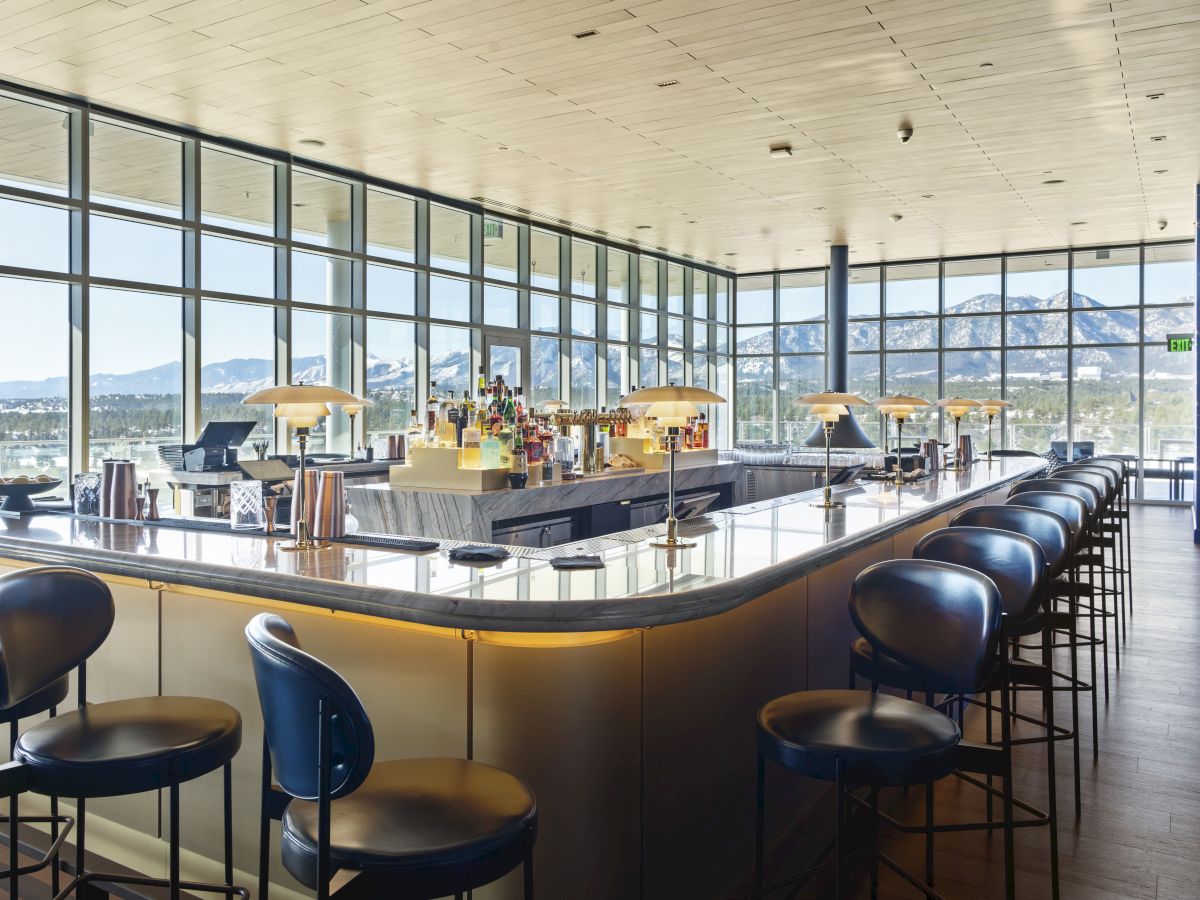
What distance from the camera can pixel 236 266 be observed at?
7.99 meters

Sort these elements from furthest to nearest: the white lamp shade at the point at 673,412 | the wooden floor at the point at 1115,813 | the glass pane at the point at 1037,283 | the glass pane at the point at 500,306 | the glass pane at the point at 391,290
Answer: the glass pane at the point at 1037,283 < the glass pane at the point at 500,306 < the glass pane at the point at 391,290 < the white lamp shade at the point at 673,412 < the wooden floor at the point at 1115,813

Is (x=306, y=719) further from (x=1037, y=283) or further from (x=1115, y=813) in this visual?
(x=1037, y=283)

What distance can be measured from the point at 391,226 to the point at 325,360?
1660 millimetres

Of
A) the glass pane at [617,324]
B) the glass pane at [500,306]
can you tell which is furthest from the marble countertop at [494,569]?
the glass pane at [617,324]

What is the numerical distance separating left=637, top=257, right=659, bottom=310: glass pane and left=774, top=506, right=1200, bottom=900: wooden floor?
9.69 m

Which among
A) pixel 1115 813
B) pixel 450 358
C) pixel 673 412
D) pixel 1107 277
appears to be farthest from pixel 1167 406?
pixel 673 412

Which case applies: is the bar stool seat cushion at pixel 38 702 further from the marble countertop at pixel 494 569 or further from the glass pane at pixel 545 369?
the glass pane at pixel 545 369

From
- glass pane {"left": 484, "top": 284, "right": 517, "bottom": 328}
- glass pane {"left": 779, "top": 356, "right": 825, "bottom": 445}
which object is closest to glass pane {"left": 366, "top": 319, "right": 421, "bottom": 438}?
glass pane {"left": 484, "top": 284, "right": 517, "bottom": 328}

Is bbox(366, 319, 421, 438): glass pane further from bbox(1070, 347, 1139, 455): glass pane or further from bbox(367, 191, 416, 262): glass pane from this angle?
bbox(1070, 347, 1139, 455): glass pane

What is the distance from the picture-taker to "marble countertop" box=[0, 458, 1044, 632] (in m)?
2.07

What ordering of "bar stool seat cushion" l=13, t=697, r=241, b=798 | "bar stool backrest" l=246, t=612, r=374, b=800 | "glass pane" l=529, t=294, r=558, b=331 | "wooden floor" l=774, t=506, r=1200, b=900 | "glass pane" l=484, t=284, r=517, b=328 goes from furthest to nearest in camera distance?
"glass pane" l=529, t=294, r=558, b=331, "glass pane" l=484, t=284, r=517, b=328, "wooden floor" l=774, t=506, r=1200, b=900, "bar stool seat cushion" l=13, t=697, r=241, b=798, "bar stool backrest" l=246, t=612, r=374, b=800

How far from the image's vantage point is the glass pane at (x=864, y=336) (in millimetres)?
15148

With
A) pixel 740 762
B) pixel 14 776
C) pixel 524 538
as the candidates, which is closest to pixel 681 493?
pixel 524 538

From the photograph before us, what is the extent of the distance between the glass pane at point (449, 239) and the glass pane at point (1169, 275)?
986 cm
